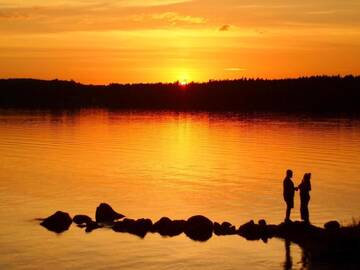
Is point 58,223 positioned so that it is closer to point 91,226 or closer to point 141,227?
point 91,226

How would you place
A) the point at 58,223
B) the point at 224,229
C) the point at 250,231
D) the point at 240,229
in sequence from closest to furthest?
the point at 250,231 < the point at 240,229 < the point at 224,229 < the point at 58,223

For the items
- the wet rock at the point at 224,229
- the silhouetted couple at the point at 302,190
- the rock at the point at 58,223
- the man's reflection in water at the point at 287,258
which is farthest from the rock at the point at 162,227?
the man's reflection in water at the point at 287,258

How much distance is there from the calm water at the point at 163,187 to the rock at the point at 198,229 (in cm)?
63

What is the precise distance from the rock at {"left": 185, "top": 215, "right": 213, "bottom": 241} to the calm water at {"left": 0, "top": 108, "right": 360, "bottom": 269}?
63 centimetres

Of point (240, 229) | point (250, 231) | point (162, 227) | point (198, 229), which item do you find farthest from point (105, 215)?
point (250, 231)

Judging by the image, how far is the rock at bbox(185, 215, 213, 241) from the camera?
29.9 meters

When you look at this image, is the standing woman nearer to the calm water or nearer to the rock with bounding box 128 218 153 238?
the calm water

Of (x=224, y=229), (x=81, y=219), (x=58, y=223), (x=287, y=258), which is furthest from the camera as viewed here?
(x=81, y=219)

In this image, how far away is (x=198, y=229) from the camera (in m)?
30.4

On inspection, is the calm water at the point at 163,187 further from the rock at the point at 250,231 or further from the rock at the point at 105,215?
the rock at the point at 105,215

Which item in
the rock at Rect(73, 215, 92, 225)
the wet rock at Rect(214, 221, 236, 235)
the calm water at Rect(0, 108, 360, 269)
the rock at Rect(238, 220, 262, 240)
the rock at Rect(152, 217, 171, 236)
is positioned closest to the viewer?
the calm water at Rect(0, 108, 360, 269)

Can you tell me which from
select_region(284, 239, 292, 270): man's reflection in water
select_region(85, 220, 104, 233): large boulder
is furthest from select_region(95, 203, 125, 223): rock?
select_region(284, 239, 292, 270): man's reflection in water

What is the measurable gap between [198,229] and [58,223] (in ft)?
23.8

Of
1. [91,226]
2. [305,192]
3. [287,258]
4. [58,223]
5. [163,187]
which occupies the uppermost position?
[305,192]
